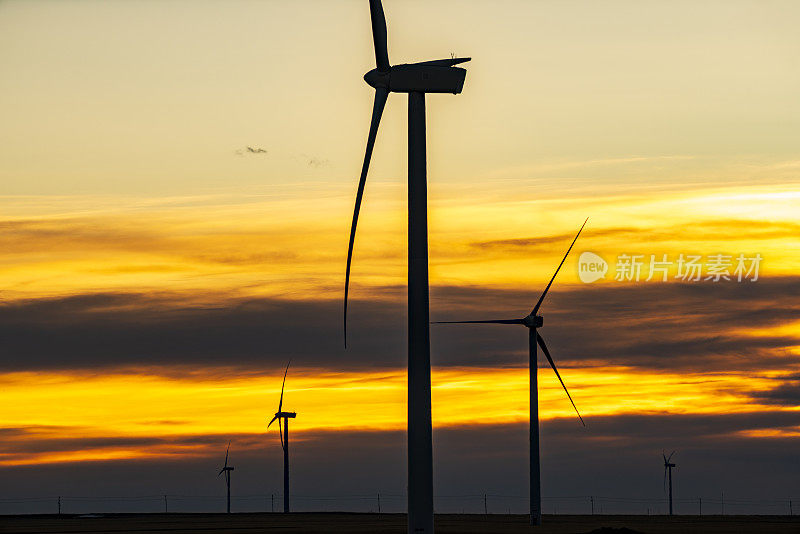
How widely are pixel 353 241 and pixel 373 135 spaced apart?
241 inches

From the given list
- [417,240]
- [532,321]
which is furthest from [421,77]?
[532,321]

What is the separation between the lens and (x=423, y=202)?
6034cm

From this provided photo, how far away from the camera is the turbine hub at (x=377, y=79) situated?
64.0 meters

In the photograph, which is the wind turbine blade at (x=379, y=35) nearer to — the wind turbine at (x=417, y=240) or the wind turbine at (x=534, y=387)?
the wind turbine at (x=417, y=240)

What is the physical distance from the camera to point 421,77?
6378cm

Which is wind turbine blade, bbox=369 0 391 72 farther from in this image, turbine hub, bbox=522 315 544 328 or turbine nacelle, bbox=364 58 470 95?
turbine hub, bbox=522 315 544 328

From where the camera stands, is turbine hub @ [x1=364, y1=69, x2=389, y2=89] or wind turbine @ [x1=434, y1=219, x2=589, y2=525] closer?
turbine hub @ [x1=364, y1=69, x2=389, y2=89]

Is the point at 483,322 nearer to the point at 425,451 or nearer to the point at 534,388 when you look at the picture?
the point at 534,388

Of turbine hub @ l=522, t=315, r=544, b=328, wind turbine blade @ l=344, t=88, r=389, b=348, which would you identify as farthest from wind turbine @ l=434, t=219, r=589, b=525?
wind turbine blade @ l=344, t=88, r=389, b=348

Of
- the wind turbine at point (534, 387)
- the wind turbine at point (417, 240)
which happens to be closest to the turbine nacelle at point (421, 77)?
the wind turbine at point (417, 240)

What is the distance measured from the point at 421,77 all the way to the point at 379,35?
10.5 feet

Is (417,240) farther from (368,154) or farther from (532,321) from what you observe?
(532,321)

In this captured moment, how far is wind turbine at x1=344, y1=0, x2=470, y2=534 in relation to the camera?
190 ft

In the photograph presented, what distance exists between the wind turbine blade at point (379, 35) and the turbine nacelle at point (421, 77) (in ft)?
1.14
